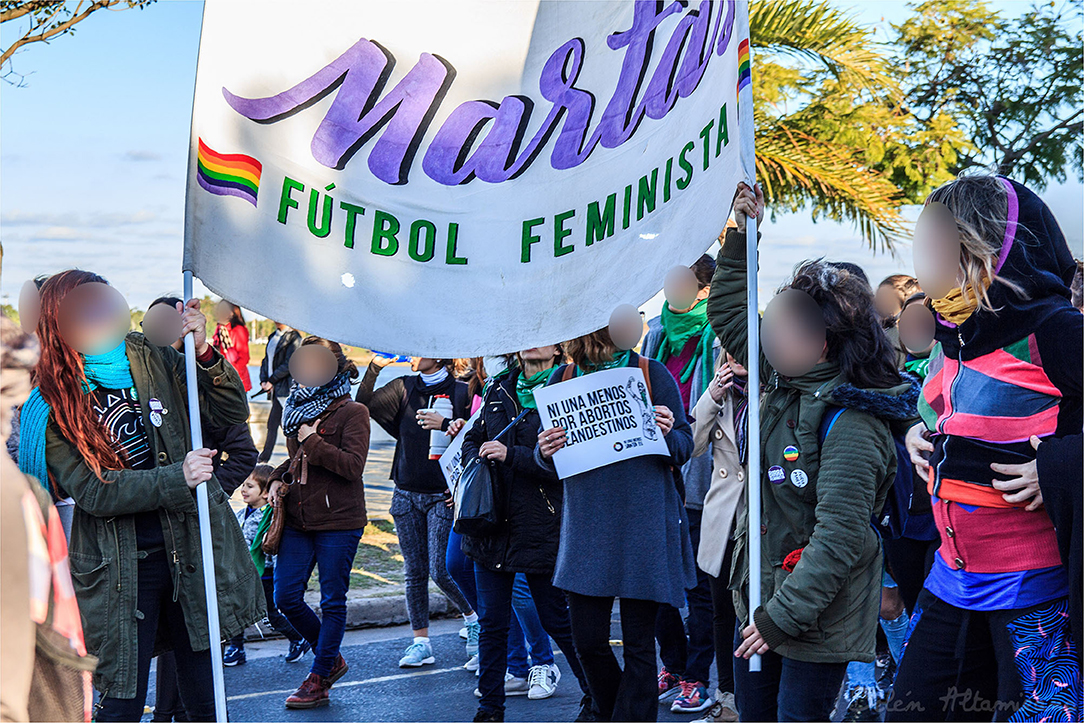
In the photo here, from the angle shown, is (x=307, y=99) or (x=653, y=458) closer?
(x=307, y=99)

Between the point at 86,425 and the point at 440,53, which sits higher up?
the point at 440,53

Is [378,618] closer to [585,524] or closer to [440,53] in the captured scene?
[585,524]

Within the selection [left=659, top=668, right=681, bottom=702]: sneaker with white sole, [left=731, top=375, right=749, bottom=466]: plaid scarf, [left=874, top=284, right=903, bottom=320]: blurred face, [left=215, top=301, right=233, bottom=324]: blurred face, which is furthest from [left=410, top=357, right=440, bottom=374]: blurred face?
[left=215, top=301, right=233, bottom=324]: blurred face

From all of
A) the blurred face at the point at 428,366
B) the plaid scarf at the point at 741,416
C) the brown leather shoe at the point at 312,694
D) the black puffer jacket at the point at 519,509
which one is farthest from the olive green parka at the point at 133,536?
the blurred face at the point at 428,366

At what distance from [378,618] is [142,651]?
385cm

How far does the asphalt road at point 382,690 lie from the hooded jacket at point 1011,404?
2.78 meters

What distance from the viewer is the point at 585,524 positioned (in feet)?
14.2

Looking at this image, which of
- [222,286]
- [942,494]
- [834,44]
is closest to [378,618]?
[222,286]

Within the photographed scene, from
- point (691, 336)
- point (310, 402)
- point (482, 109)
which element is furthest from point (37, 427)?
point (691, 336)

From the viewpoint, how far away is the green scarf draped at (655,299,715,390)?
574cm

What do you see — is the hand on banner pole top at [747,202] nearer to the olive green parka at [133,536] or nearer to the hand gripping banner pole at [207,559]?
the hand gripping banner pole at [207,559]

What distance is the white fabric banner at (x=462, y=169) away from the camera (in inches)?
129

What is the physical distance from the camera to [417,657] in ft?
20.9

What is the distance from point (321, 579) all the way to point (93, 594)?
2195 mm
